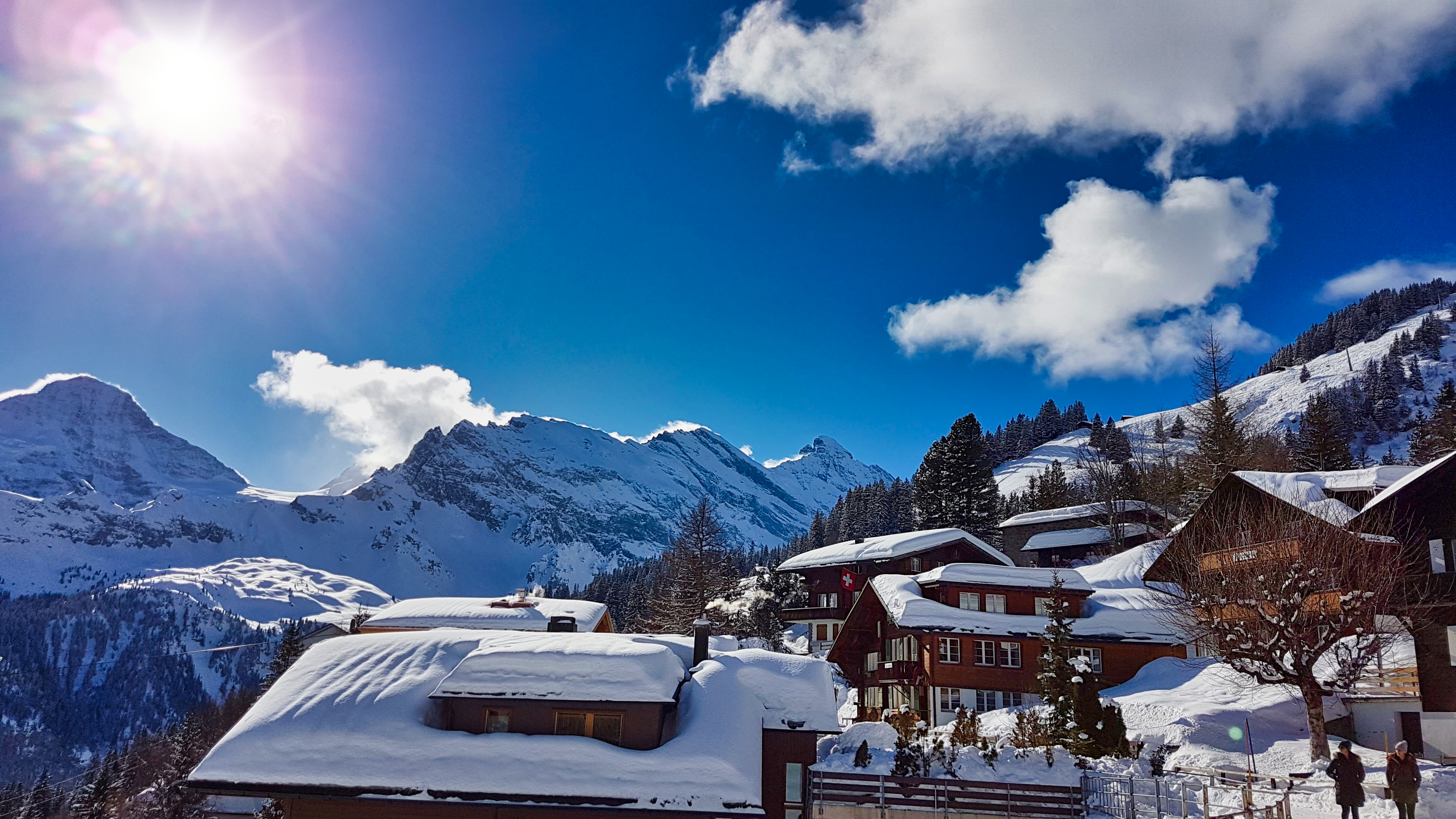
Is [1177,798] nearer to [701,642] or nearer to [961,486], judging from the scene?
[701,642]

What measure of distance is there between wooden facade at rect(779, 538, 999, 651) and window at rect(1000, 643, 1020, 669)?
51.5ft

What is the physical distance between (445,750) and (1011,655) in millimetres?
30083

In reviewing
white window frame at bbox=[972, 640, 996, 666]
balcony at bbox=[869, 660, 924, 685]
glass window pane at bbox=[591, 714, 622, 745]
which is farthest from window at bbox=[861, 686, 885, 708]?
glass window pane at bbox=[591, 714, 622, 745]

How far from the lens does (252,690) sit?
99.8 meters

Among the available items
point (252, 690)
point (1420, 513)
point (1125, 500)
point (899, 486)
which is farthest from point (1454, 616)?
point (252, 690)

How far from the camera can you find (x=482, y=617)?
4269 cm

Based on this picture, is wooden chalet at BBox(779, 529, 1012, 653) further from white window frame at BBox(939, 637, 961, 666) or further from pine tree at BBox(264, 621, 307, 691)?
pine tree at BBox(264, 621, 307, 691)

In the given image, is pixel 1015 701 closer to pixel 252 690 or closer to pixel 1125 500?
pixel 1125 500

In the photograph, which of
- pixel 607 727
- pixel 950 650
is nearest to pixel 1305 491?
pixel 950 650

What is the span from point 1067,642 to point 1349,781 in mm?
17890

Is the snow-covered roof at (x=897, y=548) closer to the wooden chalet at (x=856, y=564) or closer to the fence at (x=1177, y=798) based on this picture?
the wooden chalet at (x=856, y=564)

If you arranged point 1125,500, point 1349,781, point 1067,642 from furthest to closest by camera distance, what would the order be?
1. point 1125,500
2. point 1067,642
3. point 1349,781

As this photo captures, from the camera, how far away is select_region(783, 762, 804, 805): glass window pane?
26344 mm

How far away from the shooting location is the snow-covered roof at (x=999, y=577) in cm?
4572
